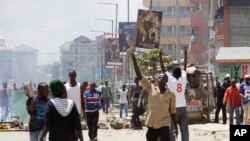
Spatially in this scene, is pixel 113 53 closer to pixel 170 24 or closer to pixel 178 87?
pixel 170 24

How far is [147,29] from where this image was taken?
31.2 meters

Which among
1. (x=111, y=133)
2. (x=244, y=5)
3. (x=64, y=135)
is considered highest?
(x=244, y=5)

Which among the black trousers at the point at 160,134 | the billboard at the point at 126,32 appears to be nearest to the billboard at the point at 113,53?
the billboard at the point at 126,32

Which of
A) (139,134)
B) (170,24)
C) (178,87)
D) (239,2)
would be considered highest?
(170,24)

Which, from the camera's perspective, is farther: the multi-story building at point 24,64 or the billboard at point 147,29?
the multi-story building at point 24,64

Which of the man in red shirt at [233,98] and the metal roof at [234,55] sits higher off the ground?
the metal roof at [234,55]

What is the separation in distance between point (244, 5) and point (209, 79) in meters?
22.0

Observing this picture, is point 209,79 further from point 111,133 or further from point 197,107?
point 111,133

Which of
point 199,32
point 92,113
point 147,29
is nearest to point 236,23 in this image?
point 147,29

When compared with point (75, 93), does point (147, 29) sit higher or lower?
higher

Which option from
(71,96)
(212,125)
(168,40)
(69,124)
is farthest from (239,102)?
(168,40)

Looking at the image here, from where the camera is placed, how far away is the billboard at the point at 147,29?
101 feet

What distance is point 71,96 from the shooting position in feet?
43.3

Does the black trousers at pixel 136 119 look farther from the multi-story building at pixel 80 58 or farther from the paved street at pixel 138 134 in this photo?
the multi-story building at pixel 80 58
